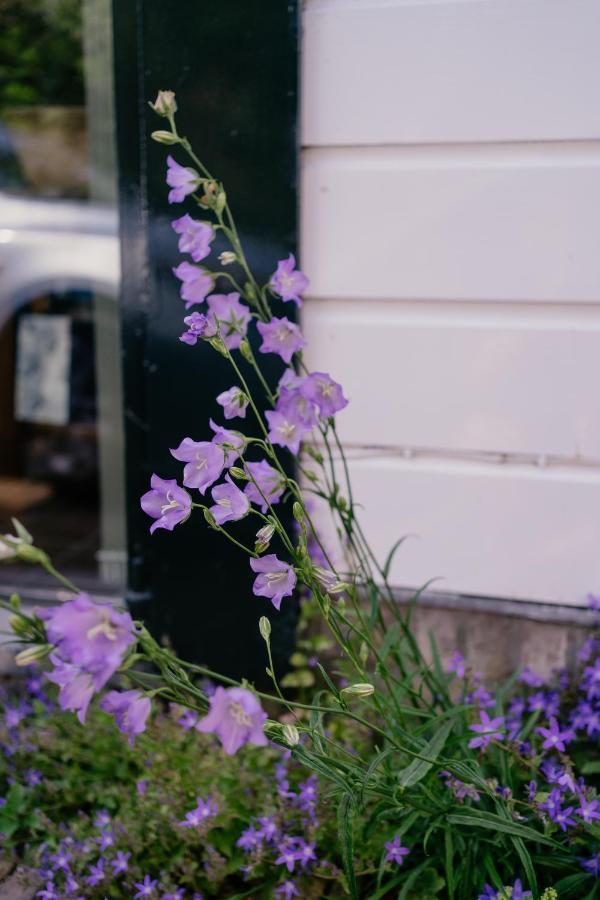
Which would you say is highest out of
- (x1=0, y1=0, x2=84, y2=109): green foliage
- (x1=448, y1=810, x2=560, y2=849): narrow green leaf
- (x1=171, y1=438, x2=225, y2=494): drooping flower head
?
(x1=0, y1=0, x2=84, y2=109): green foliage

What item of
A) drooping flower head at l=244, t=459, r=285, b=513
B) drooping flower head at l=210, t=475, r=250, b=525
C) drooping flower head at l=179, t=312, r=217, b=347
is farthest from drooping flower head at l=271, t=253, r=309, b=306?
drooping flower head at l=210, t=475, r=250, b=525

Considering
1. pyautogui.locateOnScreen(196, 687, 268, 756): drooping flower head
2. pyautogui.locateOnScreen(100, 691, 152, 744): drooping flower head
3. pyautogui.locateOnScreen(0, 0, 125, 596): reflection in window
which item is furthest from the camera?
pyautogui.locateOnScreen(0, 0, 125, 596): reflection in window

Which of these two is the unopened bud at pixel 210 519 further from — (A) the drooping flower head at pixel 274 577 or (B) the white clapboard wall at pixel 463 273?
(B) the white clapboard wall at pixel 463 273

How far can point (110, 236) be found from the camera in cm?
281

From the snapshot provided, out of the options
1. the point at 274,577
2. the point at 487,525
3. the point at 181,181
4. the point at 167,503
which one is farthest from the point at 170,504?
the point at 487,525

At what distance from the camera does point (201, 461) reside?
1.25 meters

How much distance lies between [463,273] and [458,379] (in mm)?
250

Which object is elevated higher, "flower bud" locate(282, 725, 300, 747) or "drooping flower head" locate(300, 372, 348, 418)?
"drooping flower head" locate(300, 372, 348, 418)

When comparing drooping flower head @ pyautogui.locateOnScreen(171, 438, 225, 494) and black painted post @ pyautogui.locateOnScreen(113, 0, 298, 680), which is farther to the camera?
black painted post @ pyautogui.locateOnScreen(113, 0, 298, 680)

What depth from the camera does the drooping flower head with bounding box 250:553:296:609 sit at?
1.20 metres

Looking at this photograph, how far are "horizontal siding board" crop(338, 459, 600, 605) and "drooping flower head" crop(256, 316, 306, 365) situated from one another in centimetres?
64

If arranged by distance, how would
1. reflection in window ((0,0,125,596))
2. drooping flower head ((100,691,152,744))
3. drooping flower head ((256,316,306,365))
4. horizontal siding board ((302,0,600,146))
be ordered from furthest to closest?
reflection in window ((0,0,125,596)), horizontal siding board ((302,0,600,146)), drooping flower head ((256,316,306,365)), drooping flower head ((100,691,152,744))

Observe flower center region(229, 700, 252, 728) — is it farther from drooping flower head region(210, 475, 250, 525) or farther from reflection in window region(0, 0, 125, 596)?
reflection in window region(0, 0, 125, 596)

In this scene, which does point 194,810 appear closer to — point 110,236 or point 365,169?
point 365,169
